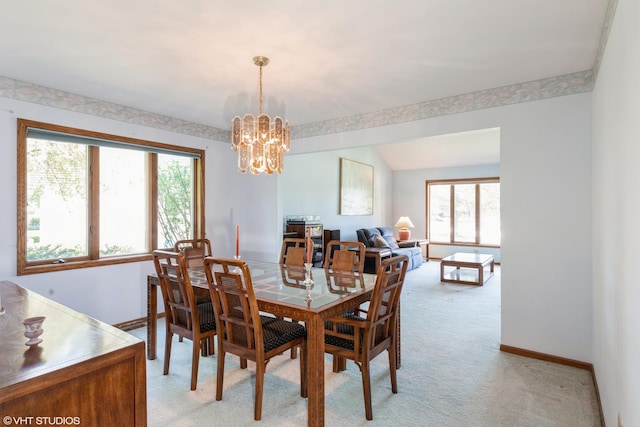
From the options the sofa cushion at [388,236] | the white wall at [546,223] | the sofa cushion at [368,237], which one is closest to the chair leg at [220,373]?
the white wall at [546,223]

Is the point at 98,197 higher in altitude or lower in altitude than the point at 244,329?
higher

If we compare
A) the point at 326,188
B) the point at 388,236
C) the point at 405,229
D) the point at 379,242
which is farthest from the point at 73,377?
the point at 405,229

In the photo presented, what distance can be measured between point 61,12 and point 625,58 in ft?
9.51

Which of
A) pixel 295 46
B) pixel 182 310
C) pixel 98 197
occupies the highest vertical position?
pixel 295 46

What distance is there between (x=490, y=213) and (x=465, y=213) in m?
0.56

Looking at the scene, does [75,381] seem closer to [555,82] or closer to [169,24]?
[169,24]

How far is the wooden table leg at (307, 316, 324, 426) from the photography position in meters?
1.89

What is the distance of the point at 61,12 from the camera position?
1942mm

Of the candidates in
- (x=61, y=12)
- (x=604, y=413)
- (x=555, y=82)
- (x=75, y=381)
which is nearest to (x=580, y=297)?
(x=604, y=413)

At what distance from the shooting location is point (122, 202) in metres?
3.82

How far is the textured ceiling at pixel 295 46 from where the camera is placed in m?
1.92

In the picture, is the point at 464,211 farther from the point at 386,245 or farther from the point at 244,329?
the point at 244,329

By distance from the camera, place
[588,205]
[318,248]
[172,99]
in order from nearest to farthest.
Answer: [588,205]
[172,99]
[318,248]

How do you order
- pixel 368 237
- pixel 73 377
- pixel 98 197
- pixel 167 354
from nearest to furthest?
pixel 73 377, pixel 167 354, pixel 98 197, pixel 368 237
